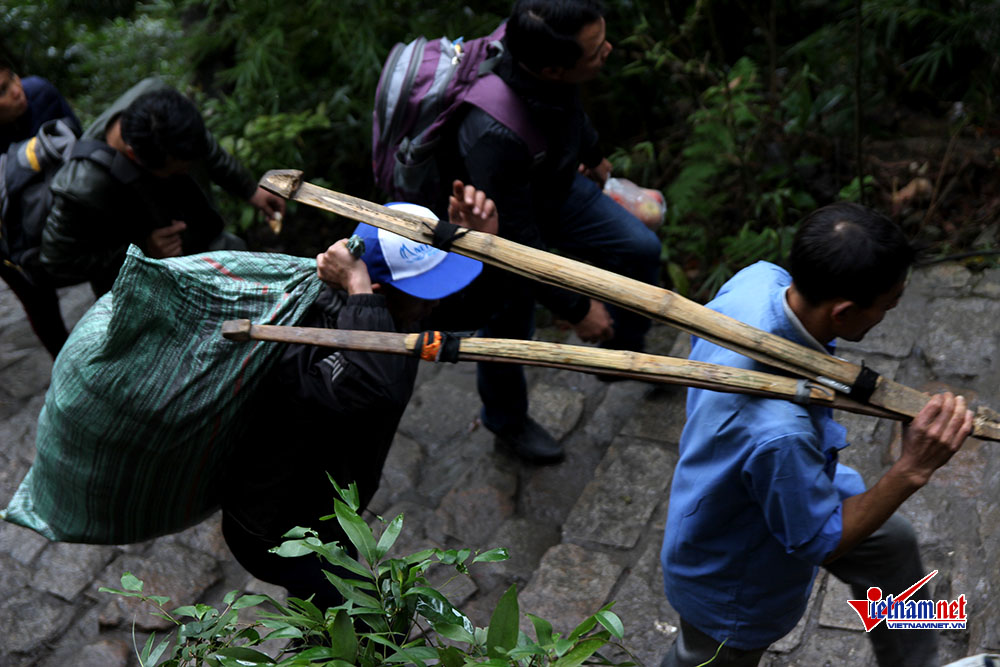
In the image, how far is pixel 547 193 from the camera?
3719mm

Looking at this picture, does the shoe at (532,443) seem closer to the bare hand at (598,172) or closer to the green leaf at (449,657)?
the bare hand at (598,172)

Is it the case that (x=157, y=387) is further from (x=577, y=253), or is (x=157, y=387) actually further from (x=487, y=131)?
(x=577, y=253)

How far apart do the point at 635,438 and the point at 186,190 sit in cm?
230

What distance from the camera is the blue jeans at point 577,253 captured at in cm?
388

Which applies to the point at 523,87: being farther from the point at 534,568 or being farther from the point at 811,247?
the point at 534,568

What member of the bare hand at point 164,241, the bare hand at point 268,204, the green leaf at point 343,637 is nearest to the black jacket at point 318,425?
the green leaf at point 343,637

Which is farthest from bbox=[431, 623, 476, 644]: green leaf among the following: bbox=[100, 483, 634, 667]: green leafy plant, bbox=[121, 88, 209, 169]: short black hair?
bbox=[121, 88, 209, 169]: short black hair

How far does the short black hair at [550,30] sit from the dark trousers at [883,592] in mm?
1876

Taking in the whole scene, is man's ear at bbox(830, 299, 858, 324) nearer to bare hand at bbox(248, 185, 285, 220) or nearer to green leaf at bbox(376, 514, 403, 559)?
green leaf at bbox(376, 514, 403, 559)

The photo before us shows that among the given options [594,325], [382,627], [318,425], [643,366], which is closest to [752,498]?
[643,366]

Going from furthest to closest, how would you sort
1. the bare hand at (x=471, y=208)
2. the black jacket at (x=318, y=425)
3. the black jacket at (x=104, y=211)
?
1. the black jacket at (x=104, y=211)
2. the bare hand at (x=471, y=208)
3. the black jacket at (x=318, y=425)

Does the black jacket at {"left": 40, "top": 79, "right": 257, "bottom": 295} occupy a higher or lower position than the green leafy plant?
lower

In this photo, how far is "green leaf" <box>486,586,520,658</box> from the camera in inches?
62.2

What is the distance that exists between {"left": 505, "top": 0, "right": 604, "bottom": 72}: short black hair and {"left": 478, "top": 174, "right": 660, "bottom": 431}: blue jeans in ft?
2.48
